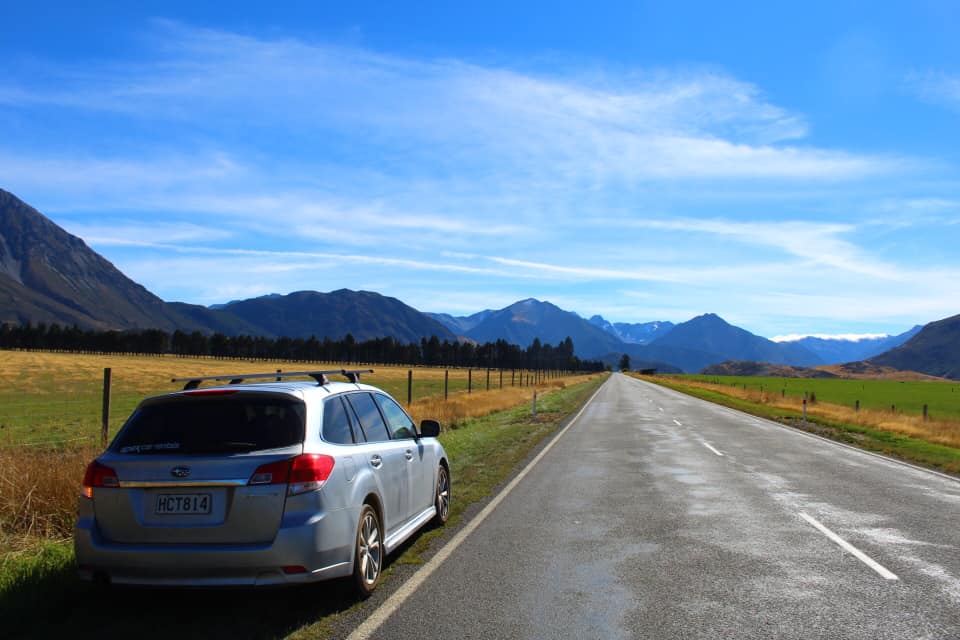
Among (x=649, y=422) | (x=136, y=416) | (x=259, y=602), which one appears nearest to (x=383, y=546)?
(x=259, y=602)

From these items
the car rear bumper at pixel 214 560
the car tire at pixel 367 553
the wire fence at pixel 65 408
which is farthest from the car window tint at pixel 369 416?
the wire fence at pixel 65 408

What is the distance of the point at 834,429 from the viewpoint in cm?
2472

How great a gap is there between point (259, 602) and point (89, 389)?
4087 centimetres

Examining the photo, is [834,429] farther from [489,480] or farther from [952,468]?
[489,480]

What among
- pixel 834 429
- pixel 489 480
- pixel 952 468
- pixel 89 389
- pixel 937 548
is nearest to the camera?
pixel 937 548

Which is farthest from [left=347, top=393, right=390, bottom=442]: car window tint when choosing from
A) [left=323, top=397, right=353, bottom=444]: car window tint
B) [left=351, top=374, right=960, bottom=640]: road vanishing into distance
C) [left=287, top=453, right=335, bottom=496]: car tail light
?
[left=351, top=374, right=960, bottom=640]: road vanishing into distance

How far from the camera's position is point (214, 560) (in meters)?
4.89

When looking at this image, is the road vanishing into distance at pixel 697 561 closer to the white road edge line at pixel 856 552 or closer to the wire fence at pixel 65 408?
the white road edge line at pixel 856 552

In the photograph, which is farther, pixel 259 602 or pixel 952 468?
pixel 952 468

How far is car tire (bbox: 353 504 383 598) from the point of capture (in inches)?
217

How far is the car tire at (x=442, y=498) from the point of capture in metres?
8.31

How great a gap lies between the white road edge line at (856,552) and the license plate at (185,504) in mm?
5680

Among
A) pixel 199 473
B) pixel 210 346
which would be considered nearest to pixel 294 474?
pixel 199 473

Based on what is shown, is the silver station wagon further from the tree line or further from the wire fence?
the tree line
